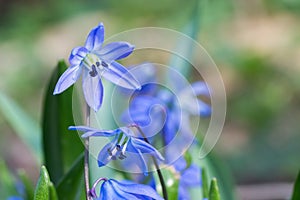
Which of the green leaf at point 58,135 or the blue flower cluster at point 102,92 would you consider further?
the green leaf at point 58,135

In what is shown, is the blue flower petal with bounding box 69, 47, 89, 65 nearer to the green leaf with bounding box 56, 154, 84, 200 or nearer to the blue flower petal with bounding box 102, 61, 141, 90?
the blue flower petal with bounding box 102, 61, 141, 90

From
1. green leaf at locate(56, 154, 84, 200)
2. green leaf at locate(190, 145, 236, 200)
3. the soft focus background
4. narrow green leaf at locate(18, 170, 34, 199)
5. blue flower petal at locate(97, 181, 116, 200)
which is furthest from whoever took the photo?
the soft focus background

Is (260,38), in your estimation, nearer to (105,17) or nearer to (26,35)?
(105,17)

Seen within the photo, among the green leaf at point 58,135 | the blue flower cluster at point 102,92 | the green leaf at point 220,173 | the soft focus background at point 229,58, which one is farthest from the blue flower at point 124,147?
the soft focus background at point 229,58

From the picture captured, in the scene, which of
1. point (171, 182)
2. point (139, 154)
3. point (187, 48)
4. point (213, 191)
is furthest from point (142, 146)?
point (187, 48)

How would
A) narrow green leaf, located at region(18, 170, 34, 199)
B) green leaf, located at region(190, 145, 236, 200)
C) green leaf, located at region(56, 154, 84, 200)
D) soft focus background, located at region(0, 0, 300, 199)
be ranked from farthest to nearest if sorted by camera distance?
soft focus background, located at region(0, 0, 300, 199), green leaf, located at region(190, 145, 236, 200), narrow green leaf, located at region(18, 170, 34, 199), green leaf, located at region(56, 154, 84, 200)

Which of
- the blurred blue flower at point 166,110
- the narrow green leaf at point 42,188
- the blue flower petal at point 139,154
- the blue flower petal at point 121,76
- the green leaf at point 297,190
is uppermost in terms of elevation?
the blurred blue flower at point 166,110

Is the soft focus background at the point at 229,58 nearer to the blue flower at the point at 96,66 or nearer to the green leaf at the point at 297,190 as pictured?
the green leaf at the point at 297,190

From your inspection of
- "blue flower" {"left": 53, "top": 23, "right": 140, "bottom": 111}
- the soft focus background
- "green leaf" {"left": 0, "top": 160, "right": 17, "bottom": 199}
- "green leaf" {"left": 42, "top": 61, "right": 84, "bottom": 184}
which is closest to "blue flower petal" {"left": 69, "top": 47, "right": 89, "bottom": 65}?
"blue flower" {"left": 53, "top": 23, "right": 140, "bottom": 111}
